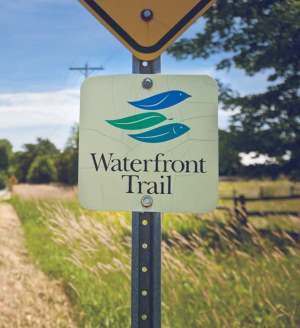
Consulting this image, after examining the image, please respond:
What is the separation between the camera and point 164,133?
2229 mm

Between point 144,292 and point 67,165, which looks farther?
point 67,165

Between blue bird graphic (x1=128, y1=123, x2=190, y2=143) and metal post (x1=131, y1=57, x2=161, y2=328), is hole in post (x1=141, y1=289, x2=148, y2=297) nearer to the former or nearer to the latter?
metal post (x1=131, y1=57, x2=161, y2=328)

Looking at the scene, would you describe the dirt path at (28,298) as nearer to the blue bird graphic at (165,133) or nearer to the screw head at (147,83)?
the blue bird graphic at (165,133)

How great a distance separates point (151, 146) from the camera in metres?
2.23

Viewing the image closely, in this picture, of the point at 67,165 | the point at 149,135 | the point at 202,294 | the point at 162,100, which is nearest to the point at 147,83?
the point at 162,100

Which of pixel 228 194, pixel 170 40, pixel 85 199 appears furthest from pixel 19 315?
pixel 228 194

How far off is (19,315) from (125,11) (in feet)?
14.1

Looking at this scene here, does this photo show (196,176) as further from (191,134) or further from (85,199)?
(85,199)

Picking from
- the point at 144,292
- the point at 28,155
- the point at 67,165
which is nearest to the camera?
the point at 144,292

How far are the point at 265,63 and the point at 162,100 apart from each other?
7516 millimetres

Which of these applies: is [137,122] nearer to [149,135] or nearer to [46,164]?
[149,135]

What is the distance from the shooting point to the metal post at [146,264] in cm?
230

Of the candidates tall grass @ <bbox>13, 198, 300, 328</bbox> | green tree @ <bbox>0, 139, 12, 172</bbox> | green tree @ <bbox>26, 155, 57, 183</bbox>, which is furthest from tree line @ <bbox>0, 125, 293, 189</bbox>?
green tree @ <bbox>0, 139, 12, 172</bbox>

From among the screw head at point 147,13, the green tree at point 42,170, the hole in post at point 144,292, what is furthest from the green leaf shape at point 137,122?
the green tree at point 42,170
